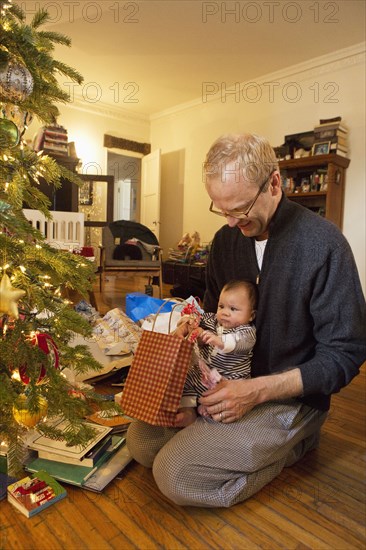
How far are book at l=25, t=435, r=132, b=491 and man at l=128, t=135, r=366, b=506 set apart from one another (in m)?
0.08

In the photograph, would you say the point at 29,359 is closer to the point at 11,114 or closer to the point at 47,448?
the point at 47,448

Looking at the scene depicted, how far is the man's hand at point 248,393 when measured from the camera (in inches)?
42.8

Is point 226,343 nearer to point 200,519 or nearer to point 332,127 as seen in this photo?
point 200,519

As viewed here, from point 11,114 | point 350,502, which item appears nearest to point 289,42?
point 11,114

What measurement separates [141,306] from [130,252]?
70.7 inches

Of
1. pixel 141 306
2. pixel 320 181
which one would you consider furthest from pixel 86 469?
pixel 320 181

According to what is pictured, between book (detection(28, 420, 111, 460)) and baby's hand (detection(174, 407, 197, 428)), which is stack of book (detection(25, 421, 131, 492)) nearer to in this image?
book (detection(28, 420, 111, 460))

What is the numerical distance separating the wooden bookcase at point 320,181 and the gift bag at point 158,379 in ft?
10.4

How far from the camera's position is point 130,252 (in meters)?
4.39

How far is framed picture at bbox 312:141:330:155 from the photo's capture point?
3805 millimetres

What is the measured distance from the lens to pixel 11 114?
104 centimetres

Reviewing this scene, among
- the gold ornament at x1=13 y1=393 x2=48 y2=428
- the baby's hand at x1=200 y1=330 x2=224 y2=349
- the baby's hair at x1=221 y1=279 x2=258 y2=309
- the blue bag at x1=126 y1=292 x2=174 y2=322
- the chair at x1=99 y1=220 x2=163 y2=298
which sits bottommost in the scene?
the gold ornament at x1=13 y1=393 x2=48 y2=428

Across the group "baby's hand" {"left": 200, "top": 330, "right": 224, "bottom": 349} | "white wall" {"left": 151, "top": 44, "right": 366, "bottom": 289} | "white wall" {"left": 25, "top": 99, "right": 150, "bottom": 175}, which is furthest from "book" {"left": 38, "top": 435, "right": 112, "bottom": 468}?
"white wall" {"left": 25, "top": 99, "right": 150, "bottom": 175}

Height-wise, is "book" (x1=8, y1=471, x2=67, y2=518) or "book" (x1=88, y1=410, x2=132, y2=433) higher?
"book" (x1=88, y1=410, x2=132, y2=433)
